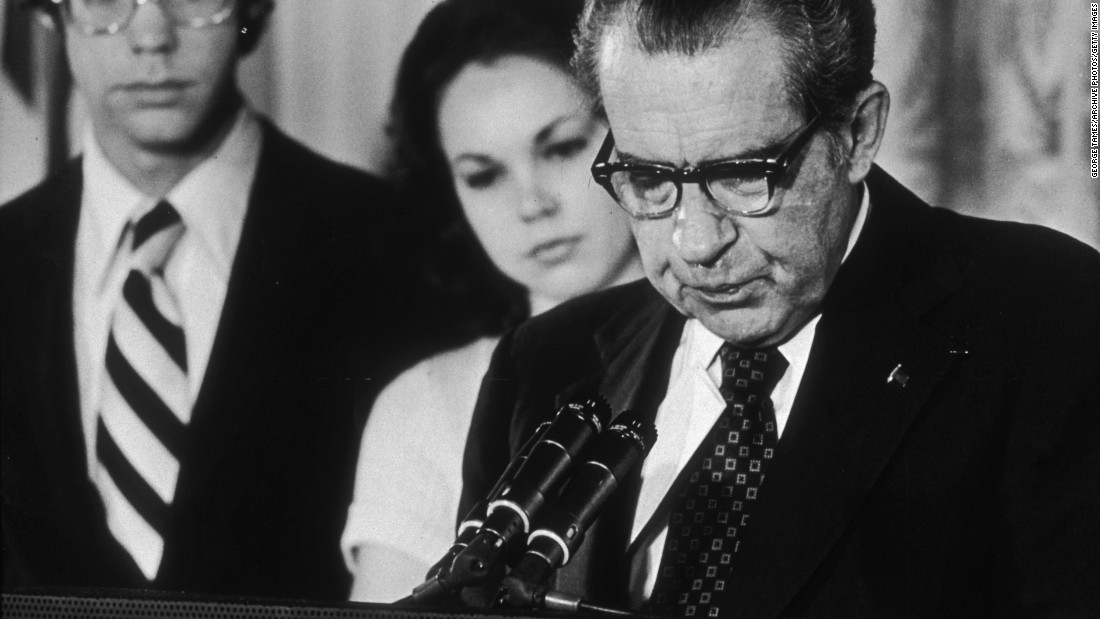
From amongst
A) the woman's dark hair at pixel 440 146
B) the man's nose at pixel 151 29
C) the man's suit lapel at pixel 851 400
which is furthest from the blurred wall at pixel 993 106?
the man's nose at pixel 151 29

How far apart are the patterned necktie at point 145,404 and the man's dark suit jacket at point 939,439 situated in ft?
3.66

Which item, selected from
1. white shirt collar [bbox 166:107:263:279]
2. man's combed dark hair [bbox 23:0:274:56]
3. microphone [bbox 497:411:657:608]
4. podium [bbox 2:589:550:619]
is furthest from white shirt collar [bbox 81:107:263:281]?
microphone [bbox 497:411:657:608]

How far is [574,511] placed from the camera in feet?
6.72

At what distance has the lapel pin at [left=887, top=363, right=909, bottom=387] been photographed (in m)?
2.31

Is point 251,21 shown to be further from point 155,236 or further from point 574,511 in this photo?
point 574,511

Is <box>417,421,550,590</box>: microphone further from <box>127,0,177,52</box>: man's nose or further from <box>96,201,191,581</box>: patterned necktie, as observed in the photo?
<box>127,0,177,52</box>: man's nose

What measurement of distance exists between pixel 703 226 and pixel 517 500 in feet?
2.31

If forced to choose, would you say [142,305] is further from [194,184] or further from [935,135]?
[935,135]

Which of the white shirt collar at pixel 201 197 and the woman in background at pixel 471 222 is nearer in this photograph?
the woman in background at pixel 471 222

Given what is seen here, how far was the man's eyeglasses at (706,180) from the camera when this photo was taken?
89.7 inches

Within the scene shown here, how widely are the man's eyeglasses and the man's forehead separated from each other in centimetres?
3

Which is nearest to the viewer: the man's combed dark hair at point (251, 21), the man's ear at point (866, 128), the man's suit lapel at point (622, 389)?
the man's ear at point (866, 128)

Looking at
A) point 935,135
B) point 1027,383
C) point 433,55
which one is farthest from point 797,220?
point 433,55

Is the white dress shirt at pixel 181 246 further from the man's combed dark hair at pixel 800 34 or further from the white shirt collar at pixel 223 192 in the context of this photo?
the man's combed dark hair at pixel 800 34
